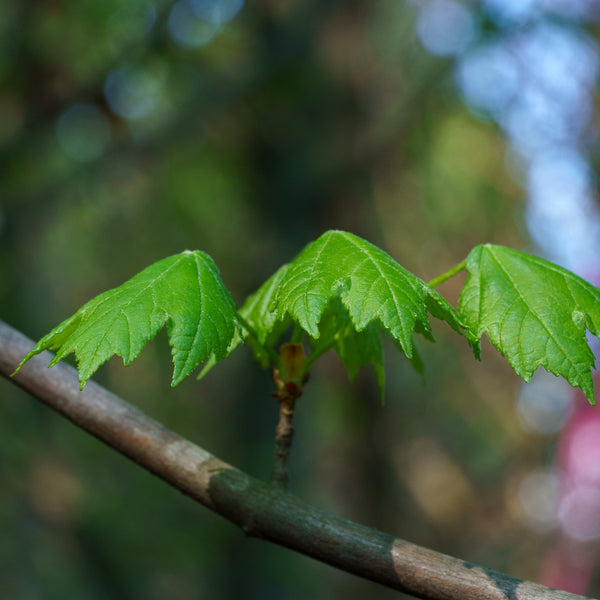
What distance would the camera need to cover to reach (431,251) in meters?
6.54

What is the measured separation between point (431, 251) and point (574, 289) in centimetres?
575

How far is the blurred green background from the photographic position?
444 centimetres

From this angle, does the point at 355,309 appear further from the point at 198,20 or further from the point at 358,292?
the point at 198,20

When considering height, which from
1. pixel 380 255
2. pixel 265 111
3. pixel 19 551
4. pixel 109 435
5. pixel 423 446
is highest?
pixel 265 111

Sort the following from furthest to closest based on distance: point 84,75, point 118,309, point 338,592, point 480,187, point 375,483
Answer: point 480,187 → point 338,592 → point 375,483 → point 84,75 → point 118,309

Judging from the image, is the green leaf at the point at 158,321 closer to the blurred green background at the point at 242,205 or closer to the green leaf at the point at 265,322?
the green leaf at the point at 265,322

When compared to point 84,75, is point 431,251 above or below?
below

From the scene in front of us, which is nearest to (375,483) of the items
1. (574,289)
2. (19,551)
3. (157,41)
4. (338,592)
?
(338,592)

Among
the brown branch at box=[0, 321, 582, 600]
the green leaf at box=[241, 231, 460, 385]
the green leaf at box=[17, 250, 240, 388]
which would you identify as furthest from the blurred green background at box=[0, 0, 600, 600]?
the green leaf at box=[241, 231, 460, 385]

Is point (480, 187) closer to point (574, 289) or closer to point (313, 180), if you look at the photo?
point (313, 180)

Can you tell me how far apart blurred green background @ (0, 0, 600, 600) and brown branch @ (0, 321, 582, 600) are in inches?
128

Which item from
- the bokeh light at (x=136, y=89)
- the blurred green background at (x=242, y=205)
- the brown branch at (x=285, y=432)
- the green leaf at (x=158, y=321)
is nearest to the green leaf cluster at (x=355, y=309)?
the green leaf at (x=158, y=321)

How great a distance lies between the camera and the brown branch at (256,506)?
74 centimetres

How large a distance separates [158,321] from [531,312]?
1.50 ft
